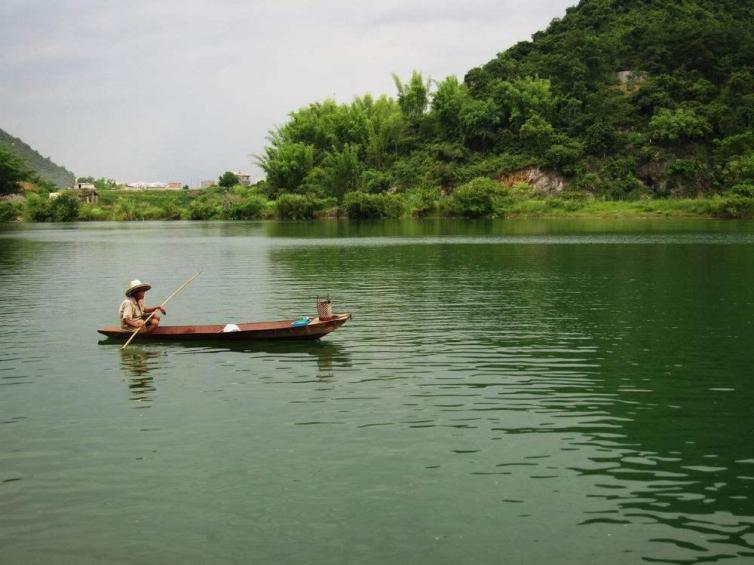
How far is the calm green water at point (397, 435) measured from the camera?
847cm

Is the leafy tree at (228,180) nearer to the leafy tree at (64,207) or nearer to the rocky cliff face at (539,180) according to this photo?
the leafy tree at (64,207)

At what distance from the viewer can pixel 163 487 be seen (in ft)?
32.6

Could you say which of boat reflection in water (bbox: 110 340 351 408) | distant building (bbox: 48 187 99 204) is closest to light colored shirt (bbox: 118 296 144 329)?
boat reflection in water (bbox: 110 340 351 408)

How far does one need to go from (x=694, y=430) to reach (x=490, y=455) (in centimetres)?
356

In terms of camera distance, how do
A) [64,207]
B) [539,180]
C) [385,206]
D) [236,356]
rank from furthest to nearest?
[64,207] < [539,180] < [385,206] < [236,356]

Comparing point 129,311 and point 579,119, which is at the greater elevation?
point 579,119

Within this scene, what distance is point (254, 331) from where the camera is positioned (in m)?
18.5

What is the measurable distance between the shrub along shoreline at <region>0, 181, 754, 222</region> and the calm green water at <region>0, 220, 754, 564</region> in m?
62.8

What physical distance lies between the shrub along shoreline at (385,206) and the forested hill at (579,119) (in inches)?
210

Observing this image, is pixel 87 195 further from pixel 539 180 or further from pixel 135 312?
pixel 135 312

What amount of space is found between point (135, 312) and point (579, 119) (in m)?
94.9

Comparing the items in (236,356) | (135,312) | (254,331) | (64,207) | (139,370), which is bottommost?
(139,370)

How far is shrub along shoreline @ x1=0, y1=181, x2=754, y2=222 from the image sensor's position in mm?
85438

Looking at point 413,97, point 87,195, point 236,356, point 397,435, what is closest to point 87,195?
point 87,195
